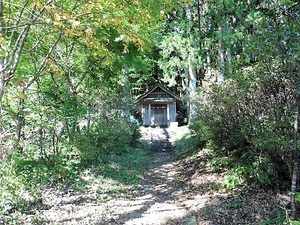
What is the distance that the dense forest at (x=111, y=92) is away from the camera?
12.1 feet

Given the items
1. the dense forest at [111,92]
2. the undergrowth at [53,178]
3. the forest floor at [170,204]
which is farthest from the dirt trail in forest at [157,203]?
the dense forest at [111,92]

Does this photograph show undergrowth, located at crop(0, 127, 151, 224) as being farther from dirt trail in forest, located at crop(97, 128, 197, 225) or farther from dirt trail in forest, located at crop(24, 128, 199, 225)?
dirt trail in forest, located at crop(97, 128, 197, 225)

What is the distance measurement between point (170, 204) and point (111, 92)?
8168mm

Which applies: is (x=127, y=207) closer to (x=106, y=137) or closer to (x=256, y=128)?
(x=256, y=128)

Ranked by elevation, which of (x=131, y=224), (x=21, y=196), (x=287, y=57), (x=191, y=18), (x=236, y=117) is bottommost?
(x=131, y=224)

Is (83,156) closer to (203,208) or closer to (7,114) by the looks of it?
(7,114)

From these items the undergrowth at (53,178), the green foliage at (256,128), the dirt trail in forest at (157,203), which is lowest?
the dirt trail in forest at (157,203)

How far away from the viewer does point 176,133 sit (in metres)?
24.8

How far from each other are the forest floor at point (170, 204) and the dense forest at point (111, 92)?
431 mm

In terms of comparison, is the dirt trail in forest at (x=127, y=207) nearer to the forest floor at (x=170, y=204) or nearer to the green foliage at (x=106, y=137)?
Answer: the forest floor at (x=170, y=204)

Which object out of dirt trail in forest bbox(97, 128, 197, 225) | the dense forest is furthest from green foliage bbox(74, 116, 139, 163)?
dirt trail in forest bbox(97, 128, 197, 225)

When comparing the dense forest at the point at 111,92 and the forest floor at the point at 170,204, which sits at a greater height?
the dense forest at the point at 111,92

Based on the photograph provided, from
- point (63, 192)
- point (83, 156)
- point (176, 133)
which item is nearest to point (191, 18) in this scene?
point (176, 133)

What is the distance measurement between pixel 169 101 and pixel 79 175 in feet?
70.6
